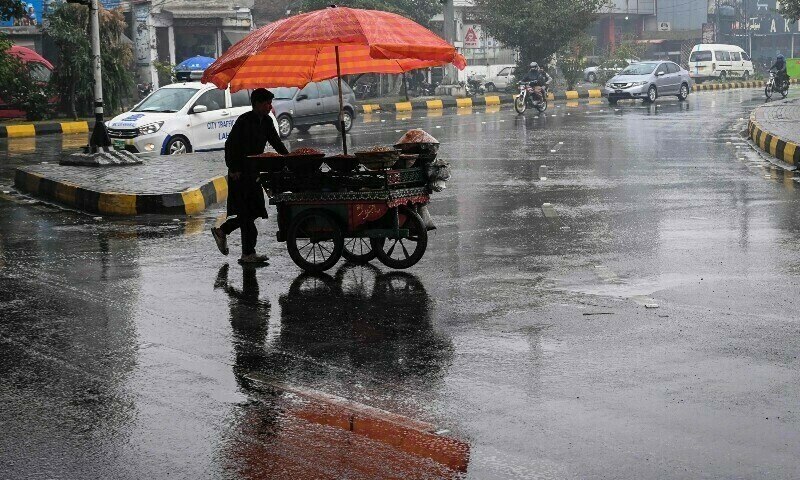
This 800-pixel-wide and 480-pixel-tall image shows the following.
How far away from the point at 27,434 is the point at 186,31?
40558 mm

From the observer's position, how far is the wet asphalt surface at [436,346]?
16.6 feet

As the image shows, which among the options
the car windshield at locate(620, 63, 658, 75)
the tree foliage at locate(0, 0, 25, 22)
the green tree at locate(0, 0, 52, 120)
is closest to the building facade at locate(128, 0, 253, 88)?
the green tree at locate(0, 0, 52, 120)

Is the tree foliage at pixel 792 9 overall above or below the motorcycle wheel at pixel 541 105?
above

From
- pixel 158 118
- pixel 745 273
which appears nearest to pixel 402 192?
pixel 745 273

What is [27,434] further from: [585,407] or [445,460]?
[585,407]

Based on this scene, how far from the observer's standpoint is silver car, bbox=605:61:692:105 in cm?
3966

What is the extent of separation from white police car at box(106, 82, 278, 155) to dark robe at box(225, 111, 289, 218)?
10.4 metres

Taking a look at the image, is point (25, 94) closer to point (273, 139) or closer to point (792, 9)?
point (273, 139)

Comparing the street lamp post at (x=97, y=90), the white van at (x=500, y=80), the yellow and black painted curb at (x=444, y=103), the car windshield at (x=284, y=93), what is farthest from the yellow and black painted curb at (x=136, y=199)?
the white van at (x=500, y=80)

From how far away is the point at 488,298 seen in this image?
842 cm

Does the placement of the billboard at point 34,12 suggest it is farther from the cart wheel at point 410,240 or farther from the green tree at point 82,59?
the cart wheel at point 410,240

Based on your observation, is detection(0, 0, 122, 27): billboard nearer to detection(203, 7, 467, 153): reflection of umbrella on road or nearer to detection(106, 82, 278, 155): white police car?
detection(106, 82, 278, 155): white police car

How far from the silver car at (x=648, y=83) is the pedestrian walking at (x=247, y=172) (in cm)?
3088

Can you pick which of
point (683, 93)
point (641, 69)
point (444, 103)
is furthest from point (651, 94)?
point (444, 103)
